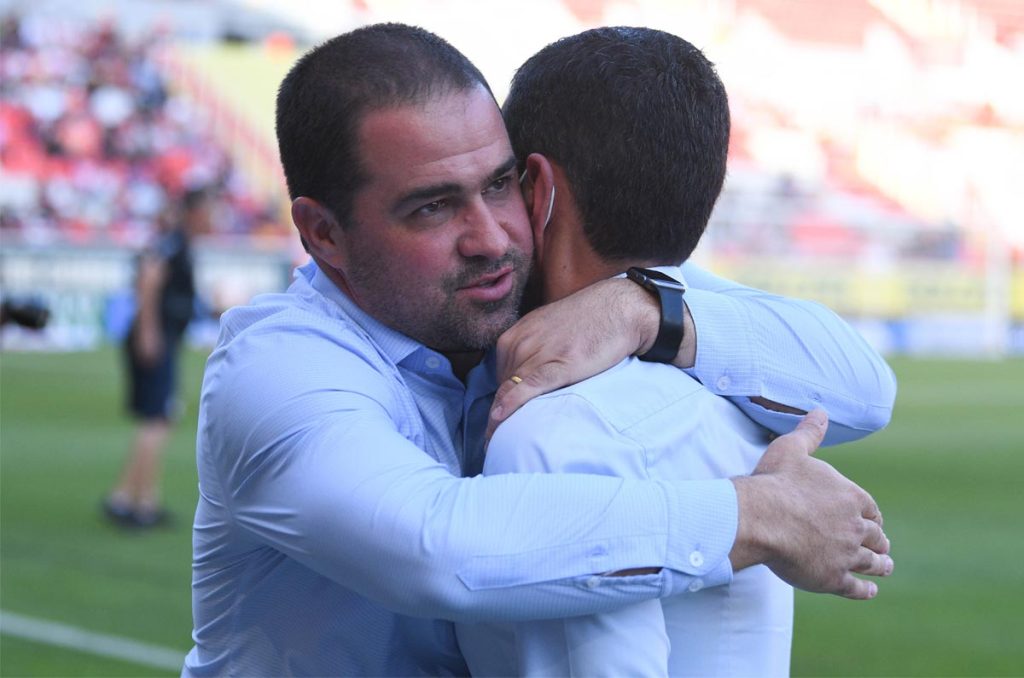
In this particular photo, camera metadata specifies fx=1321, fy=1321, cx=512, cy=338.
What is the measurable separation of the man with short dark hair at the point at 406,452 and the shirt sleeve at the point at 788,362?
26 millimetres

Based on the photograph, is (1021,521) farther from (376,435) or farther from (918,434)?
(376,435)

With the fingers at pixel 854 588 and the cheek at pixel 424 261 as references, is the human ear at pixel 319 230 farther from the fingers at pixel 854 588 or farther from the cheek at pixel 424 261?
the fingers at pixel 854 588

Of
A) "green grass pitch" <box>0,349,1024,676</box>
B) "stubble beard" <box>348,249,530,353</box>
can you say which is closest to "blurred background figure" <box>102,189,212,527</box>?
"green grass pitch" <box>0,349,1024,676</box>

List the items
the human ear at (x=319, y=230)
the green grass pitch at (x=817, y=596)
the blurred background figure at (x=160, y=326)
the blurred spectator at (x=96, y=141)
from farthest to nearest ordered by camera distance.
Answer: the blurred spectator at (x=96, y=141) < the blurred background figure at (x=160, y=326) < the green grass pitch at (x=817, y=596) < the human ear at (x=319, y=230)

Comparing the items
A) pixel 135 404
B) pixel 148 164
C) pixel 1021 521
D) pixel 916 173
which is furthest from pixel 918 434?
pixel 916 173

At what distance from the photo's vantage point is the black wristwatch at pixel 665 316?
189 centimetres

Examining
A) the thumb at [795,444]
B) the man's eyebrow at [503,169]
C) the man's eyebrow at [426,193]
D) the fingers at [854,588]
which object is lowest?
the fingers at [854,588]

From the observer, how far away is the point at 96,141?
2531cm

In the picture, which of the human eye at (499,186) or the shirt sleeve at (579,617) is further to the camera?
the human eye at (499,186)

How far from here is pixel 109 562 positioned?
25.5 feet

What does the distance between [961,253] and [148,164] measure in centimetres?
1873

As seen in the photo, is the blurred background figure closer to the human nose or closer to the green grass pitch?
the green grass pitch

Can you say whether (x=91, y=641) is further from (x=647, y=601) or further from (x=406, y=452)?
(x=647, y=601)

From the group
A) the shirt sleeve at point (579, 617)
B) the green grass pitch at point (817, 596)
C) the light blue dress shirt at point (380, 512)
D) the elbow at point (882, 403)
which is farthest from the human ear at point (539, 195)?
the green grass pitch at point (817, 596)
